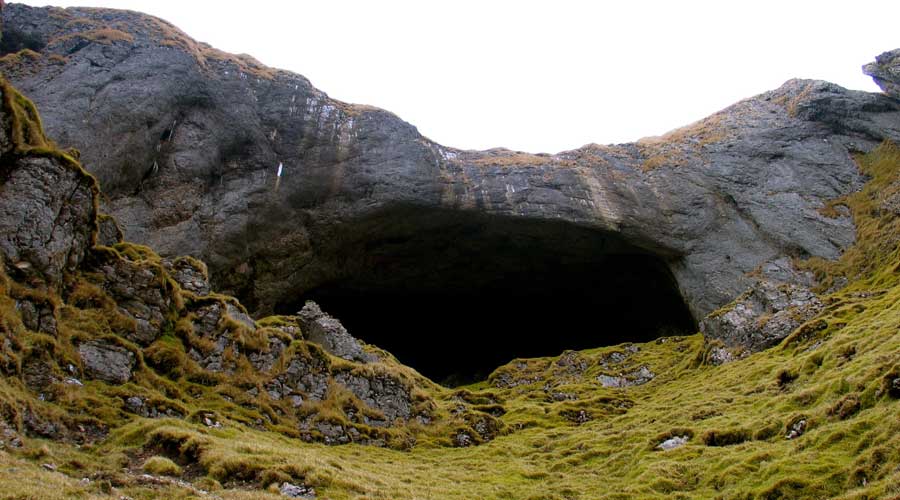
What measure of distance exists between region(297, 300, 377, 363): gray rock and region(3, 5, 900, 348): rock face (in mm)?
14603

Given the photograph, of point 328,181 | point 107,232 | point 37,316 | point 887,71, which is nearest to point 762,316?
point 328,181

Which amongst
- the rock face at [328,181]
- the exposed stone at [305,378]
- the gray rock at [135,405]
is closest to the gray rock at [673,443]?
the exposed stone at [305,378]

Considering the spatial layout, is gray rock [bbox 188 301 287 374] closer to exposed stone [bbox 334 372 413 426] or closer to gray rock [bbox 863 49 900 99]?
exposed stone [bbox 334 372 413 426]

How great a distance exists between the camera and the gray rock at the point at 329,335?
35406 millimetres

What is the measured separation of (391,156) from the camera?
176 ft

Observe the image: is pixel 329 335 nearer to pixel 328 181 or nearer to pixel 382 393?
pixel 382 393

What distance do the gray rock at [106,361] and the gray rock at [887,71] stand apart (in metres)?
63.9

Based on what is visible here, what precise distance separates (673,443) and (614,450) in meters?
2.45

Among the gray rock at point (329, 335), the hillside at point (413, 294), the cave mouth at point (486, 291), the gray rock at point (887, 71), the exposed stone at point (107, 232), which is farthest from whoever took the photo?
the gray rock at point (887, 71)

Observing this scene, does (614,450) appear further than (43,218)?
Yes

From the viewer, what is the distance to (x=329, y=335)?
36.0 meters

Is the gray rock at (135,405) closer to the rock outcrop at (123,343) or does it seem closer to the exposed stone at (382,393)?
the rock outcrop at (123,343)

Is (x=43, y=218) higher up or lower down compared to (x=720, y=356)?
higher up

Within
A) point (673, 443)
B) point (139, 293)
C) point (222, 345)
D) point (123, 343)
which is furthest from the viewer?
point (222, 345)
